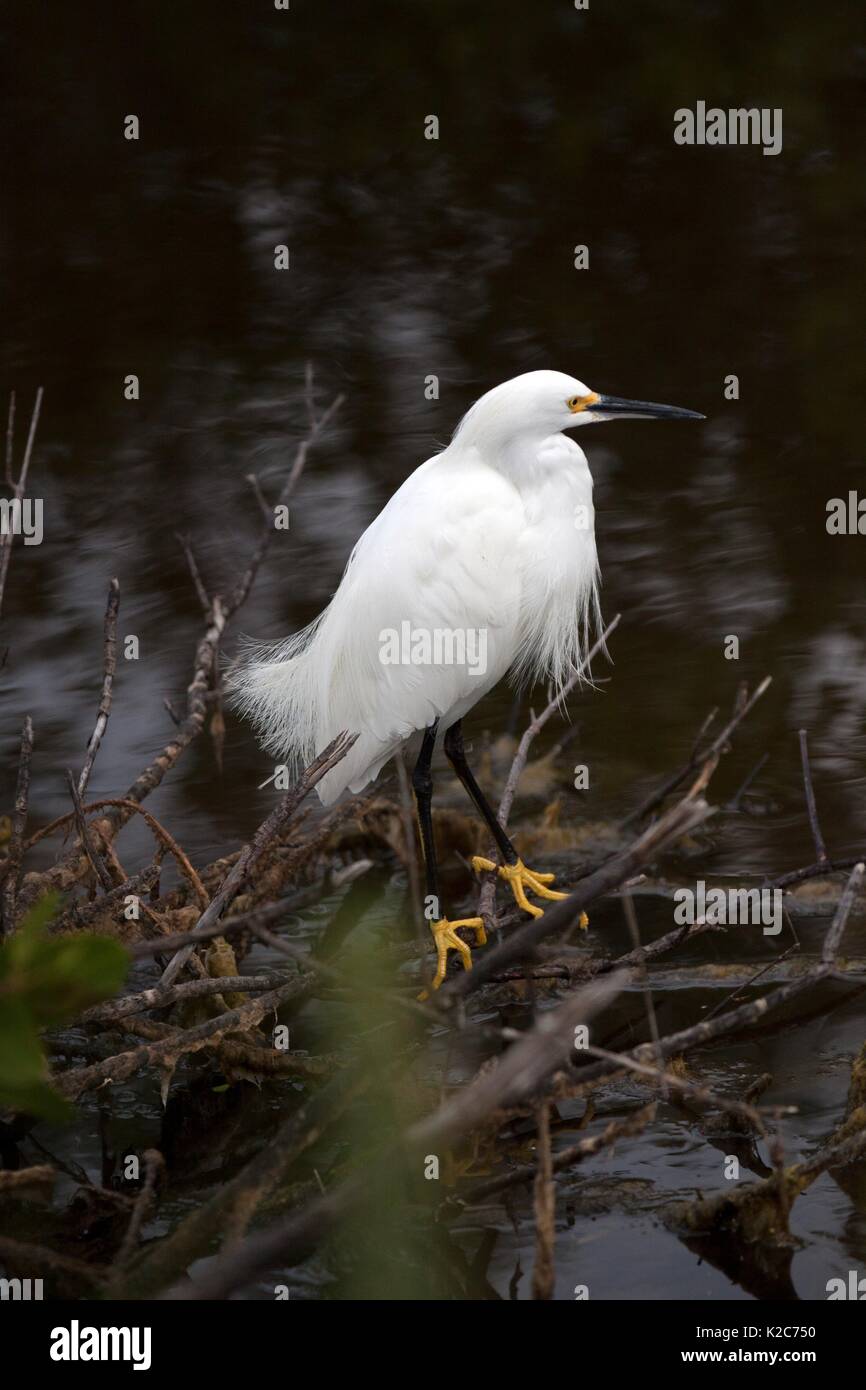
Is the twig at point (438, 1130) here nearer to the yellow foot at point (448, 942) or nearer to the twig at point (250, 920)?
the twig at point (250, 920)

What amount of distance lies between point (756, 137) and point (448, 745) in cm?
764

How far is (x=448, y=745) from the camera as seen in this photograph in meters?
4.64

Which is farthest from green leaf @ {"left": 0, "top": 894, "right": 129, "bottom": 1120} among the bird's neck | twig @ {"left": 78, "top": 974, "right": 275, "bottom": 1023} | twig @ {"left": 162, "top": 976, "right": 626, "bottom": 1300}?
the bird's neck

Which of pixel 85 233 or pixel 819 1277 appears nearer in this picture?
pixel 819 1277

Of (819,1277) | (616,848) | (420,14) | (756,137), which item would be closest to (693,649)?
(616,848)

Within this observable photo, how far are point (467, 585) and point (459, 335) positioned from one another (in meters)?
5.37

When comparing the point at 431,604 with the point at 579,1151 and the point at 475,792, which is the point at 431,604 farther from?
the point at 579,1151

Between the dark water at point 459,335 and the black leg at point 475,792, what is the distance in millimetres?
784

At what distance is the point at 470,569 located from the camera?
4215 mm

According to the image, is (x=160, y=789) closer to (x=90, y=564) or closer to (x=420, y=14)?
(x=90, y=564)

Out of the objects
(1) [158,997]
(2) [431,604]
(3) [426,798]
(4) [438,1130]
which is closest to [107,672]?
(1) [158,997]

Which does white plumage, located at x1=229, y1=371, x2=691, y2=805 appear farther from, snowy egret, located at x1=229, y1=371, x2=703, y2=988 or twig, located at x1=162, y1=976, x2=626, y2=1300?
twig, located at x1=162, y1=976, x2=626, y2=1300

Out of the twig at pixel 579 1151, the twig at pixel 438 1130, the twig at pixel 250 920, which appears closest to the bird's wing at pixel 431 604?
the twig at pixel 579 1151

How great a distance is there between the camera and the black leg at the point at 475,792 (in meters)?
4.19
